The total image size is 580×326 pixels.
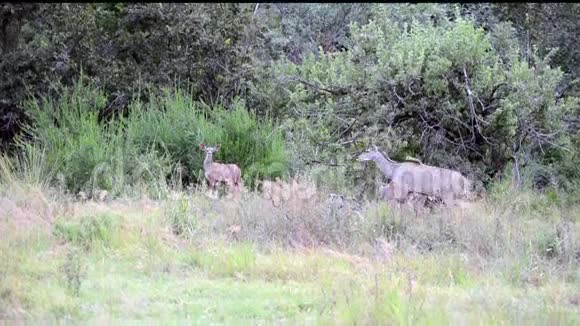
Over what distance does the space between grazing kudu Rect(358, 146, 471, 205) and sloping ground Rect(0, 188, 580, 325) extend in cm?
48

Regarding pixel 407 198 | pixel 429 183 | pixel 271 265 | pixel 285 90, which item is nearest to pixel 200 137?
pixel 285 90

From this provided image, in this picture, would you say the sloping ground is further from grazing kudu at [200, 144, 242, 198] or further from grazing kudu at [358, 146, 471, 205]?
grazing kudu at [200, 144, 242, 198]

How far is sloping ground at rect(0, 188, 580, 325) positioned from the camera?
25.1 feet

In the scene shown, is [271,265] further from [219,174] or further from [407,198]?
[219,174]

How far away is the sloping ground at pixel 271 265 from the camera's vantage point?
7.66 meters

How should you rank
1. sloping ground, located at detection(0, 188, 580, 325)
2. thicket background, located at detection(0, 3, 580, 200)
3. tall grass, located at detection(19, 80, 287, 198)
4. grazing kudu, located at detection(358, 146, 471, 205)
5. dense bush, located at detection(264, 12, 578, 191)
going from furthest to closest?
tall grass, located at detection(19, 80, 287, 198)
thicket background, located at detection(0, 3, 580, 200)
dense bush, located at detection(264, 12, 578, 191)
grazing kudu, located at detection(358, 146, 471, 205)
sloping ground, located at detection(0, 188, 580, 325)

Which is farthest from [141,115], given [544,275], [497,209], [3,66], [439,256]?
[544,275]

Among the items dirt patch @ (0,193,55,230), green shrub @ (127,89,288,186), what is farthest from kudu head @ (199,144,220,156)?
dirt patch @ (0,193,55,230)

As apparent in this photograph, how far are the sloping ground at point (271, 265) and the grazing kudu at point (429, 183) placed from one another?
475 mm

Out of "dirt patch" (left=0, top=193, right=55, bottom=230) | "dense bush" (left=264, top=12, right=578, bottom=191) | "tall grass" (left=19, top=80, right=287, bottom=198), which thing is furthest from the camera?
"tall grass" (left=19, top=80, right=287, bottom=198)

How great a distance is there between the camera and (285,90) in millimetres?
17094

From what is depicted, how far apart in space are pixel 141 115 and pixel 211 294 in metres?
9.28

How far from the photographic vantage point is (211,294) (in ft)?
28.0

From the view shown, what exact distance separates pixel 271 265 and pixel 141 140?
7758mm
